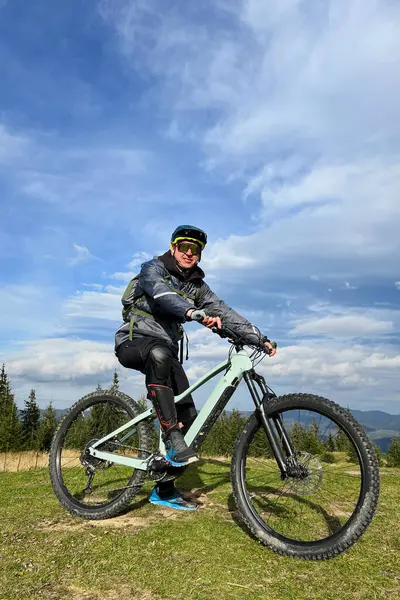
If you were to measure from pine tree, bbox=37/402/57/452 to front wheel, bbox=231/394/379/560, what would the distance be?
63019 millimetres

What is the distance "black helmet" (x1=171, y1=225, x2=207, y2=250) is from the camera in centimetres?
575

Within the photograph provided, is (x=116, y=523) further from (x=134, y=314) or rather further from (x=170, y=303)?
(x=170, y=303)

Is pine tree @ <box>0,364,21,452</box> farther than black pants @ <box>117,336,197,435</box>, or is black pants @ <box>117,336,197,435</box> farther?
pine tree @ <box>0,364,21,452</box>

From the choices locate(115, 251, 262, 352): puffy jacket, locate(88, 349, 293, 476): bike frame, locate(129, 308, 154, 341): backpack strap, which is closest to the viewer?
locate(88, 349, 293, 476): bike frame

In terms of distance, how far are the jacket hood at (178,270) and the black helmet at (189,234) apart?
0.81 feet

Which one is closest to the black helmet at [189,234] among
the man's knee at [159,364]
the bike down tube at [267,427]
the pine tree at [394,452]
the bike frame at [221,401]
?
the man's knee at [159,364]

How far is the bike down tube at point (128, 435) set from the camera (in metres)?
5.28

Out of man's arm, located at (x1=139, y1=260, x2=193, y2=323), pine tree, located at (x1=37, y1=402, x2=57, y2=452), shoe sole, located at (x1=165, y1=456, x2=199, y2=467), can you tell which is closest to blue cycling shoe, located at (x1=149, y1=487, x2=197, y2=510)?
shoe sole, located at (x1=165, y1=456, x2=199, y2=467)

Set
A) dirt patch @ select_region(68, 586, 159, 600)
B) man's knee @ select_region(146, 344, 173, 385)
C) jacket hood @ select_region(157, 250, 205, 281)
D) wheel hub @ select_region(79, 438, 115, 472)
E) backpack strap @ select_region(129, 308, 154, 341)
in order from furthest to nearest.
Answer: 1. wheel hub @ select_region(79, 438, 115, 472)
2. jacket hood @ select_region(157, 250, 205, 281)
3. backpack strap @ select_region(129, 308, 154, 341)
4. man's knee @ select_region(146, 344, 173, 385)
5. dirt patch @ select_region(68, 586, 159, 600)

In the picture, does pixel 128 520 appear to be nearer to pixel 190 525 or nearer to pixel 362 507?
pixel 190 525

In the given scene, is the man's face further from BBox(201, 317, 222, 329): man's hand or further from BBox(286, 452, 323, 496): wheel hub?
BBox(286, 452, 323, 496): wheel hub

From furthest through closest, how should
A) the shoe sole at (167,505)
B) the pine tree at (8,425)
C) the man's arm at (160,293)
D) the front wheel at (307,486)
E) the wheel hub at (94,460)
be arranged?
the pine tree at (8,425) → the wheel hub at (94,460) → the shoe sole at (167,505) → the man's arm at (160,293) → the front wheel at (307,486)

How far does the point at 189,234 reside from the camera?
575cm

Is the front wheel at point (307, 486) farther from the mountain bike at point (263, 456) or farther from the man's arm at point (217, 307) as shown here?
the man's arm at point (217, 307)
